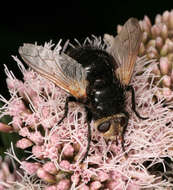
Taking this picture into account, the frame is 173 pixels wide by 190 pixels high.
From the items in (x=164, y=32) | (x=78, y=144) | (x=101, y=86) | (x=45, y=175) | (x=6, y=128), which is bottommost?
(x=45, y=175)

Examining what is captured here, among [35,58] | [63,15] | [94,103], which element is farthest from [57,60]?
[63,15]

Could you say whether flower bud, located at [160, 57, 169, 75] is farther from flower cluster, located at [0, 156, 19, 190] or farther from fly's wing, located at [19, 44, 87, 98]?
flower cluster, located at [0, 156, 19, 190]

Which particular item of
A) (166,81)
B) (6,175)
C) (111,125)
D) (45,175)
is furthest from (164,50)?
(6,175)

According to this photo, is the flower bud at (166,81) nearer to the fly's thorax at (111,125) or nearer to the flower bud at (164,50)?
the flower bud at (164,50)

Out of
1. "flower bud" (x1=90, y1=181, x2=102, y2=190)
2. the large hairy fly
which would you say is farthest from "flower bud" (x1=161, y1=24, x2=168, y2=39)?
"flower bud" (x1=90, y1=181, x2=102, y2=190)

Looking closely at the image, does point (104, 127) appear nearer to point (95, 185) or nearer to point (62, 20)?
point (95, 185)

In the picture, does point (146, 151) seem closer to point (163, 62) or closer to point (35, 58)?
point (163, 62)
